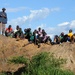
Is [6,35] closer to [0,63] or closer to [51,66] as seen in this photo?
[0,63]

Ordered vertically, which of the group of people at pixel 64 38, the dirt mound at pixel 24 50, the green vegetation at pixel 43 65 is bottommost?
the green vegetation at pixel 43 65

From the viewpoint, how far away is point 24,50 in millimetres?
32938

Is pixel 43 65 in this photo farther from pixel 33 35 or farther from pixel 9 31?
pixel 9 31

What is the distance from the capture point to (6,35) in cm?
3406

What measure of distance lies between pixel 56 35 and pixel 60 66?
10.9 ft

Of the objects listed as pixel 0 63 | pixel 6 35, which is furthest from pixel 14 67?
pixel 6 35

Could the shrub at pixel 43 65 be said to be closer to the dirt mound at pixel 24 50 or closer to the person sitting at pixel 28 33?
the dirt mound at pixel 24 50

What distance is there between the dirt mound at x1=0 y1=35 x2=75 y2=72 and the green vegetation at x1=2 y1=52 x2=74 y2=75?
168cm

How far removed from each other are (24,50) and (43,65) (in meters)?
4.27

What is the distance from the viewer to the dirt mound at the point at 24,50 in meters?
31.7

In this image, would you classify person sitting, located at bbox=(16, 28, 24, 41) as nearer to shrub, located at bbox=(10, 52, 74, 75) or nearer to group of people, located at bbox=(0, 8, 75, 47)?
group of people, located at bbox=(0, 8, 75, 47)

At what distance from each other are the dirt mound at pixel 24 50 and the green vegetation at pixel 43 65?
168 centimetres

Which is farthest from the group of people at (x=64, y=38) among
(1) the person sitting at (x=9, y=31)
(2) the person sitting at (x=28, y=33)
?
(1) the person sitting at (x=9, y=31)

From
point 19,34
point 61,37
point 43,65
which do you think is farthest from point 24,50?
point 43,65
